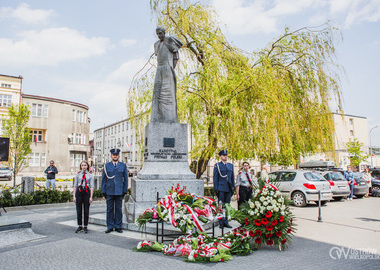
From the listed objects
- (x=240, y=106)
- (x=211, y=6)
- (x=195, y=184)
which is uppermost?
(x=211, y=6)

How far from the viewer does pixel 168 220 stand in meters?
5.48

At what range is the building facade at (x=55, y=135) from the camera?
4381 cm

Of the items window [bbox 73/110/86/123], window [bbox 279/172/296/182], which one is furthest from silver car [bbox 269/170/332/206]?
window [bbox 73/110/86/123]

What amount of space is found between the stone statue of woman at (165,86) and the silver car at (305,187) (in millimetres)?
6952

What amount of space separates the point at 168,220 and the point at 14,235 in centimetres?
339

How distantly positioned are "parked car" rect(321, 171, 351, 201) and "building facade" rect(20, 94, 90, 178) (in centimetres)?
3649

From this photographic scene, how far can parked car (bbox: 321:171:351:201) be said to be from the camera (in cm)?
1526

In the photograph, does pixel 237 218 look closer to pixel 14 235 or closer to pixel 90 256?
pixel 90 256

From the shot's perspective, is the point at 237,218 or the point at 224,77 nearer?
the point at 237,218

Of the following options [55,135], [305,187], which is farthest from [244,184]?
[55,135]

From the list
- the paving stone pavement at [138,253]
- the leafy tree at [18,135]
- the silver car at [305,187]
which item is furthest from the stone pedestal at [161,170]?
the leafy tree at [18,135]

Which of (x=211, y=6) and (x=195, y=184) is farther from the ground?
(x=211, y=6)

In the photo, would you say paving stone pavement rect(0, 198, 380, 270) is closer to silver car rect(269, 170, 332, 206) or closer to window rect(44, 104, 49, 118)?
silver car rect(269, 170, 332, 206)

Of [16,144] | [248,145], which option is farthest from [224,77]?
[16,144]
